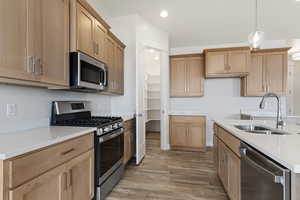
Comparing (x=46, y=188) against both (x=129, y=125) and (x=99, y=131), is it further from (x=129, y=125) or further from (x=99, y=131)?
(x=129, y=125)

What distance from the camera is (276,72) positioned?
3875 mm

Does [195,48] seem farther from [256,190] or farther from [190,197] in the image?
[256,190]

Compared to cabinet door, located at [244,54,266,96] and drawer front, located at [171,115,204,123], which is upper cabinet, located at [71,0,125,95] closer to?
drawer front, located at [171,115,204,123]

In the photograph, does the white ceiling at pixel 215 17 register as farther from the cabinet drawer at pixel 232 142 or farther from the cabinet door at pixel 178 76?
the cabinet drawer at pixel 232 142

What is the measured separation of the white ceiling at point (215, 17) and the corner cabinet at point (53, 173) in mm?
2773

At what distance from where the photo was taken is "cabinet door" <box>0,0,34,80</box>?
3.75ft

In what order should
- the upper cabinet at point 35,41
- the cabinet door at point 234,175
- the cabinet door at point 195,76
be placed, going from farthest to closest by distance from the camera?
the cabinet door at point 195,76
the cabinet door at point 234,175
the upper cabinet at point 35,41

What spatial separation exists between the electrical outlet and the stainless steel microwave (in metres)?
0.55

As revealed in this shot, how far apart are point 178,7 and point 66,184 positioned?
3.40 metres

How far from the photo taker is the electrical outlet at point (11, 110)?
147cm

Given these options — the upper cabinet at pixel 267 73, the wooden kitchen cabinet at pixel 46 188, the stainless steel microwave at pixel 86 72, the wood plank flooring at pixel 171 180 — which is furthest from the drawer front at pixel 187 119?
the wooden kitchen cabinet at pixel 46 188

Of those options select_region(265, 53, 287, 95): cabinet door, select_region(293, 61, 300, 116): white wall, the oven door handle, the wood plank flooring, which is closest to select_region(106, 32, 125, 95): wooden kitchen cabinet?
the oven door handle

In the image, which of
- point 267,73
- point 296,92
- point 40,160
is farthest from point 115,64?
point 296,92

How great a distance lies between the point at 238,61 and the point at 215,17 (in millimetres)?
1091
